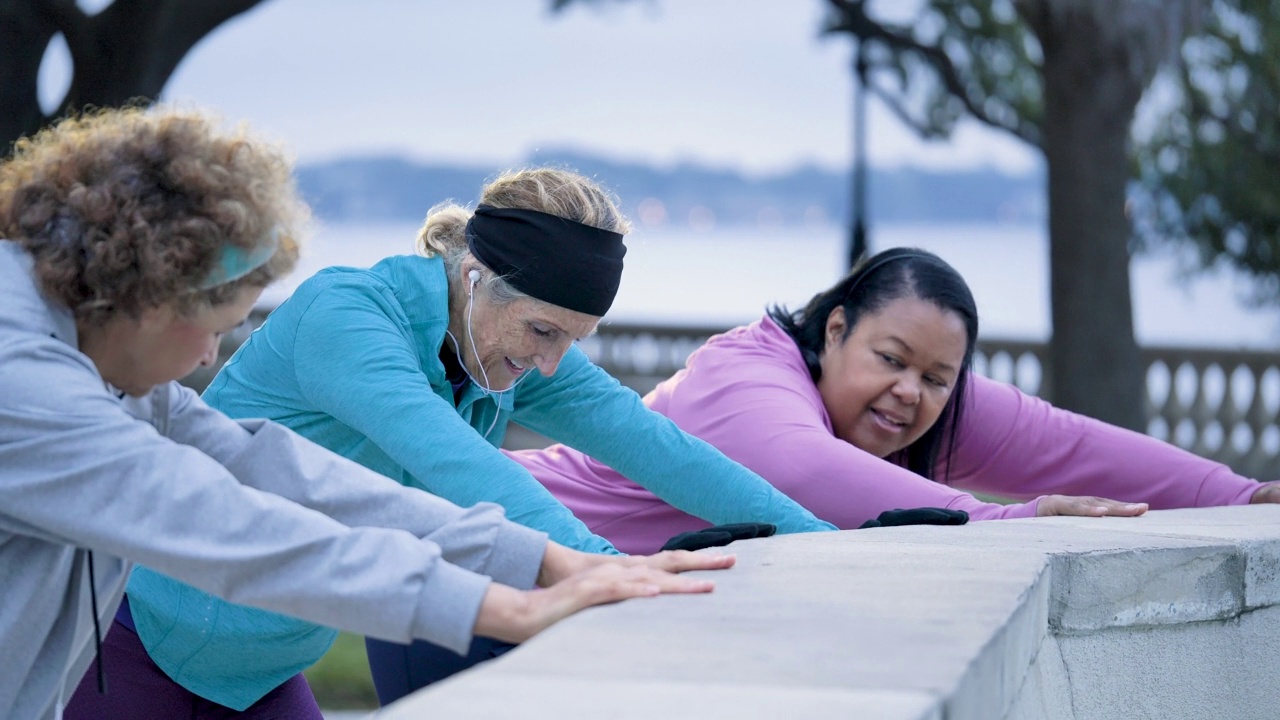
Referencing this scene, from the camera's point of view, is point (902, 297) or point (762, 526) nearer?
point (762, 526)

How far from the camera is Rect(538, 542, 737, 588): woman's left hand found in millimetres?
2158

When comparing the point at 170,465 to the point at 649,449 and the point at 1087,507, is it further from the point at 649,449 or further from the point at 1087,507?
the point at 1087,507

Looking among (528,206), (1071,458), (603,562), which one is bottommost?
(1071,458)

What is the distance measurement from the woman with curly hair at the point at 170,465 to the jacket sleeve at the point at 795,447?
120cm

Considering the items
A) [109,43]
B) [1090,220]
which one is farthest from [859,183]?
[109,43]

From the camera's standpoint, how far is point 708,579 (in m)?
2.21

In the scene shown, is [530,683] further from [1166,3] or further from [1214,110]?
[1214,110]

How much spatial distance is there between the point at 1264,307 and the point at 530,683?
15866 millimetres

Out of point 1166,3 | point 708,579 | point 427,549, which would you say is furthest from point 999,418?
point 1166,3

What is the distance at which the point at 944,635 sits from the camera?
1.82 metres

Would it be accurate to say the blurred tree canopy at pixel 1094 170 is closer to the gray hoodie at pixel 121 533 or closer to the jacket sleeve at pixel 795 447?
the jacket sleeve at pixel 795 447

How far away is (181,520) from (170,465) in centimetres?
7

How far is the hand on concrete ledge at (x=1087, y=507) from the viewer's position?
3338mm

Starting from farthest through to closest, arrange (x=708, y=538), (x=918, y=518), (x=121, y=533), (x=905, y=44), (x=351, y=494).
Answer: (x=905, y=44) < (x=918, y=518) < (x=708, y=538) < (x=351, y=494) < (x=121, y=533)
